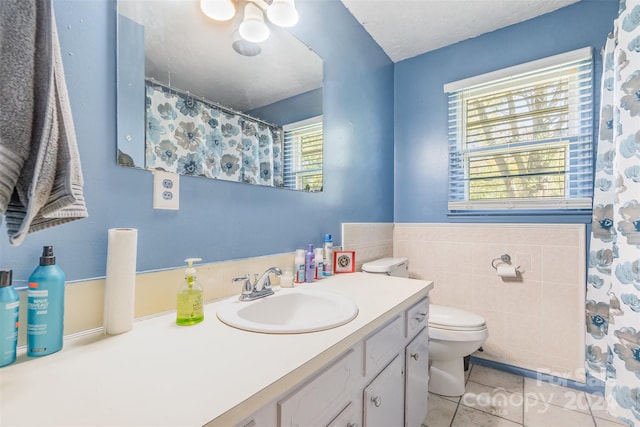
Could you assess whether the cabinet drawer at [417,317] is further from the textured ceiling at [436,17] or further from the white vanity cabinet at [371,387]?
the textured ceiling at [436,17]

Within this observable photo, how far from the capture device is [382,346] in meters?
0.98

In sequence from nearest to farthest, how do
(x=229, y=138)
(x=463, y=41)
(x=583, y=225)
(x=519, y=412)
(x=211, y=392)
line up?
1. (x=211, y=392)
2. (x=229, y=138)
3. (x=519, y=412)
4. (x=583, y=225)
5. (x=463, y=41)

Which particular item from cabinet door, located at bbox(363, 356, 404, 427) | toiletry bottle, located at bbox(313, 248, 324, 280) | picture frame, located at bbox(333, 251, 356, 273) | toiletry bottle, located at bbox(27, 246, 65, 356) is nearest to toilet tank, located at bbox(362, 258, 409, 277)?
picture frame, located at bbox(333, 251, 356, 273)

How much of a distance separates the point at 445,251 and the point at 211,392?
202 cm

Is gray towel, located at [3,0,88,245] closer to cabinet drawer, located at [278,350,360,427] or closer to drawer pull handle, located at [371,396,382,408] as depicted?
cabinet drawer, located at [278,350,360,427]

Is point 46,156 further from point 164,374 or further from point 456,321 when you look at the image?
point 456,321

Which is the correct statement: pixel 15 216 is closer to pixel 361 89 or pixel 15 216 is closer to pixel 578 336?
pixel 361 89

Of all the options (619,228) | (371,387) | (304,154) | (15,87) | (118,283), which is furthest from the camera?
(304,154)

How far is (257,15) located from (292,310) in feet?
3.94

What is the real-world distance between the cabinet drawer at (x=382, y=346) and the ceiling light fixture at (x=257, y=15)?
1.24 metres

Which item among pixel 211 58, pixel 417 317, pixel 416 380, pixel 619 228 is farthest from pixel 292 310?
pixel 619 228

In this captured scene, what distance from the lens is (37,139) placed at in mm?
523

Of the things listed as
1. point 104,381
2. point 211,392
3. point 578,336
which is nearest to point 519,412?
point 578,336

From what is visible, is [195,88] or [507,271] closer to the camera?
[195,88]
